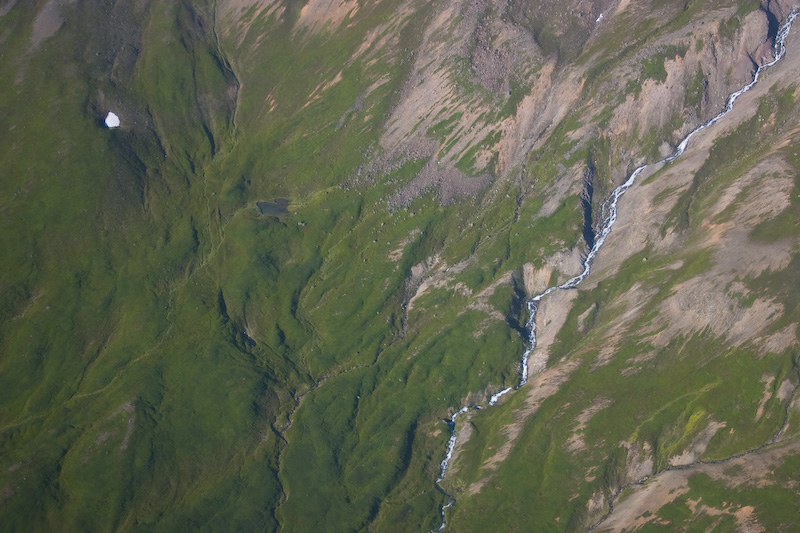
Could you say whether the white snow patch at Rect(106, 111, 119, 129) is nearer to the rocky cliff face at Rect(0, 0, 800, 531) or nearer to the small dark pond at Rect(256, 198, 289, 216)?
the rocky cliff face at Rect(0, 0, 800, 531)

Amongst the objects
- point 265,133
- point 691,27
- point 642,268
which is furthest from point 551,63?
point 265,133

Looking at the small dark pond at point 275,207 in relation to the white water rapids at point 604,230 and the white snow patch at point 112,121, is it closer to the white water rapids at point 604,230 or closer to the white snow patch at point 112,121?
the white snow patch at point 112,121

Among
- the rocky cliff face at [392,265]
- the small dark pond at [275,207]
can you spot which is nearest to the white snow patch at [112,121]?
the rocky cliff face at [392,265]

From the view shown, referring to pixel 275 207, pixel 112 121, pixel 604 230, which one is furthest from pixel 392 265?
pixel 112 121

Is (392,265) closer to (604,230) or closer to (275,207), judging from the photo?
(275,207)

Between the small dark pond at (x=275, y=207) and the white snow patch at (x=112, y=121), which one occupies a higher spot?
the white snow patch at (x=112, y=121)

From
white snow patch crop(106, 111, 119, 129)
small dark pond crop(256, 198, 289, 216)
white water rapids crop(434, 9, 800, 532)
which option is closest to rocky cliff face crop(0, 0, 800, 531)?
small dark pond crop(256, 198, 289, 216)
